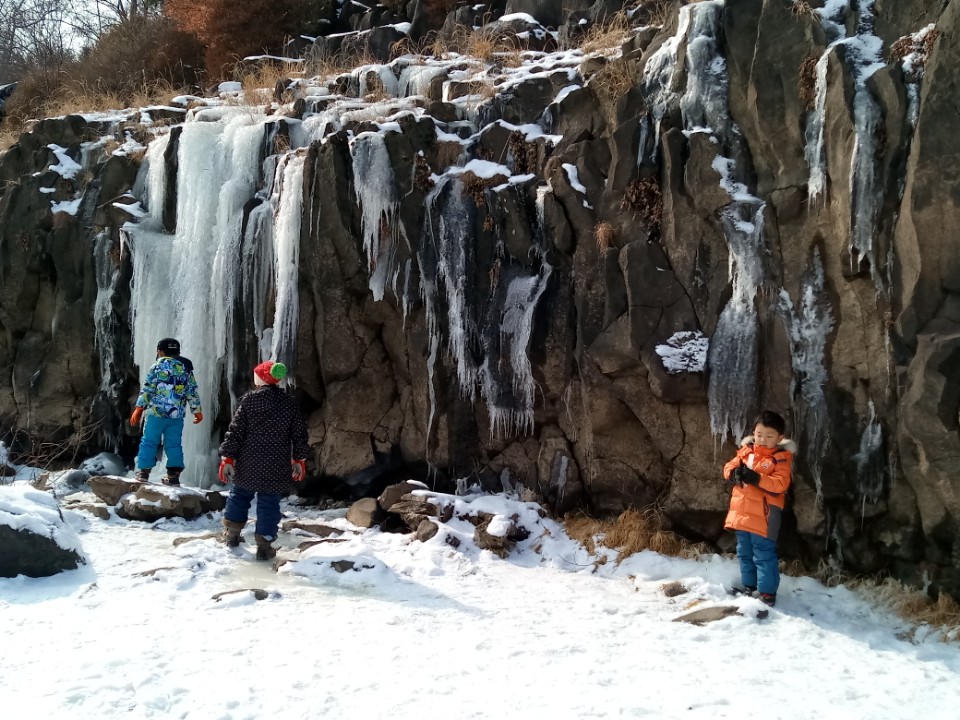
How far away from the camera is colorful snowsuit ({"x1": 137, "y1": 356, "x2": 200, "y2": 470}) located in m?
7.64

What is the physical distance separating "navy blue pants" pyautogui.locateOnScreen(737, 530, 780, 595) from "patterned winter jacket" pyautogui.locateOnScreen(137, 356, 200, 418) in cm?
553

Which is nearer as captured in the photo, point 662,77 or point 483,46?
point 662,77

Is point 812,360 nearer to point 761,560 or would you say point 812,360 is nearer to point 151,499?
point 761,560

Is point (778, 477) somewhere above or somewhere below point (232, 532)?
above

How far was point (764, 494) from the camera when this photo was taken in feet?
17.4

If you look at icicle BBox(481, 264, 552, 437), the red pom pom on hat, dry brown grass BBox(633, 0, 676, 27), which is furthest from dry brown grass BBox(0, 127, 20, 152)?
dry brown grass BBox(633, 0, 676, 27)

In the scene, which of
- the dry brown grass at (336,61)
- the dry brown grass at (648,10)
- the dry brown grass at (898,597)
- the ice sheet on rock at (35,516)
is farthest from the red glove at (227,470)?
the dry brown grass at (336,61)

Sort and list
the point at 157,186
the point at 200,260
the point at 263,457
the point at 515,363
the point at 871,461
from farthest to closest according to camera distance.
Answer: the point at 157,186
the point at 200,260
the point at 515,363
the point at 263,457
the point at 871,461

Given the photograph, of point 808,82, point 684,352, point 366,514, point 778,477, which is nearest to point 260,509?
point 366,514

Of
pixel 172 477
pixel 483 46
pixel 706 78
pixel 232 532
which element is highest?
pixel 483 46

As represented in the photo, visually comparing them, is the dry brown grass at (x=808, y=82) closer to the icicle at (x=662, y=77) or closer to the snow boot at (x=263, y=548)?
the icicle at (x=662, y=77)

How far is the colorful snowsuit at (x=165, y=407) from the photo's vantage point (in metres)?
7.64

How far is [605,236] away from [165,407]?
15.9 ft

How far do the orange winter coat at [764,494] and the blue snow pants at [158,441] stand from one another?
18.1ft
